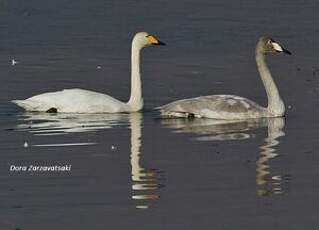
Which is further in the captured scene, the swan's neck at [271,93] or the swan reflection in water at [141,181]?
the swan's neck at [271,93]

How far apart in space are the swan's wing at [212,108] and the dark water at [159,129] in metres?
0.19

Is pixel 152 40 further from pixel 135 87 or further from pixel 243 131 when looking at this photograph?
pixel 243 131

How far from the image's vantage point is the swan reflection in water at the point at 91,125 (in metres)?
13.1

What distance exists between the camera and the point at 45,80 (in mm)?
20562

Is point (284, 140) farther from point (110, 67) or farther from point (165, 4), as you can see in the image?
point (165, 4)

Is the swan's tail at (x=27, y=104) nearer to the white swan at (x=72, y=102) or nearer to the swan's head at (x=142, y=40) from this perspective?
the white swan at (x=72, y=102)

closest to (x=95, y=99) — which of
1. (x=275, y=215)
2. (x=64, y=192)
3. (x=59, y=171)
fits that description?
(x=59, y=171)

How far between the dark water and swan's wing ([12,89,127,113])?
195 mm

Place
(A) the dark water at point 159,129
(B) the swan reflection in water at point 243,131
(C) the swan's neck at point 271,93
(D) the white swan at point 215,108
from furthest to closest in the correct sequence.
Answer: (C) the swan's neck at point 271,93
(D) the white swan at point 215,108
(B) the swan reflection in water at point 243,131
(A) the dark water at point 159,129

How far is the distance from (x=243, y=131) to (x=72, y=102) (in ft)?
8.87

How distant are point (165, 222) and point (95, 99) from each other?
23.7 feet

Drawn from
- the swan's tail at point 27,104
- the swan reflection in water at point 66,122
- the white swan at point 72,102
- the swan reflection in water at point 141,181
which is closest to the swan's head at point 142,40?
the white swan at point 72,102

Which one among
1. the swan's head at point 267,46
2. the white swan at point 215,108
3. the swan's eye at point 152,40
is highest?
the swan's eye at point 152,40

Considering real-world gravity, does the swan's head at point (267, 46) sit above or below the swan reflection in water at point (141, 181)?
above
